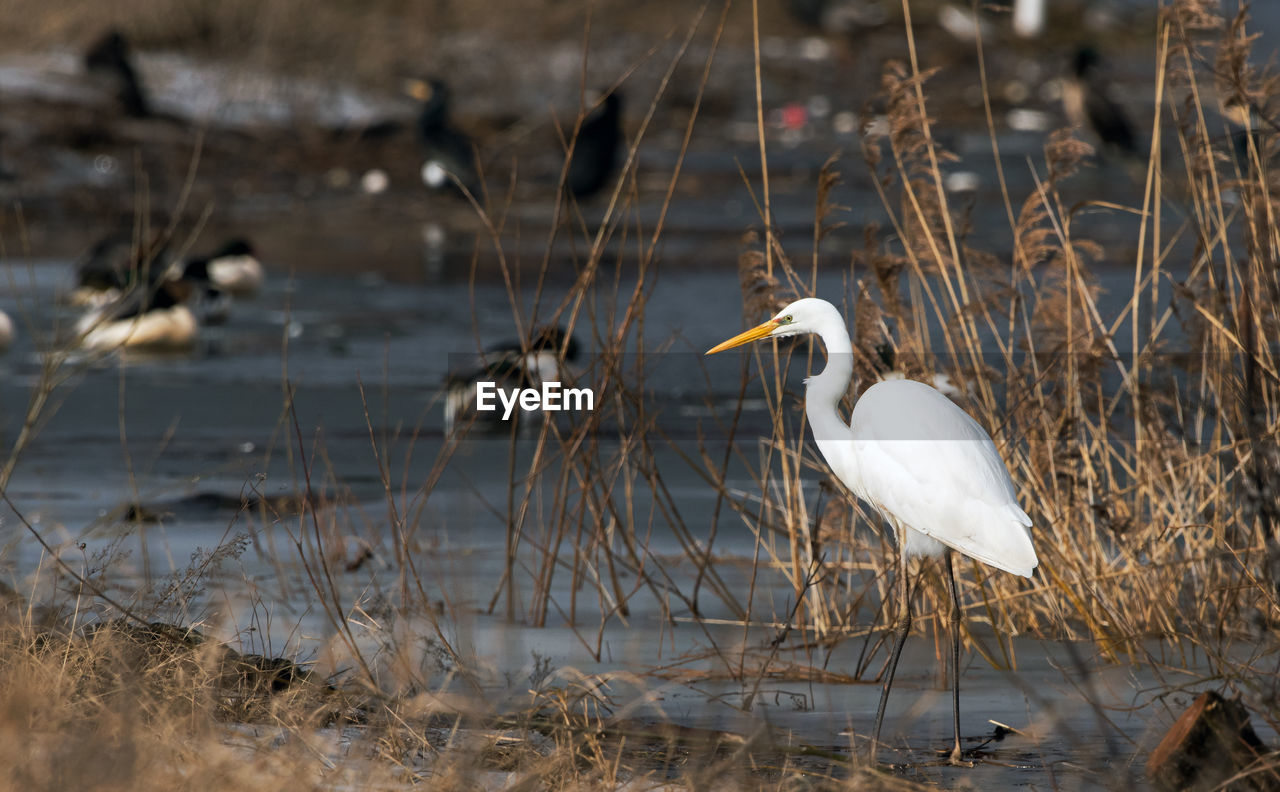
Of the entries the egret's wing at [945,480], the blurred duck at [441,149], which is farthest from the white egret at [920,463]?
the blurred duck at [441,149]

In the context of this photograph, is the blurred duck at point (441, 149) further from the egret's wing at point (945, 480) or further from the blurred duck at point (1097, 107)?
the egret's wing at point (945, 480)

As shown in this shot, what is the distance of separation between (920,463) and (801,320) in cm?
39

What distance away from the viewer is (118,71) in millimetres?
17484

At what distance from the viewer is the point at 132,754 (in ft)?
8.15

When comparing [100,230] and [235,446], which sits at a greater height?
[100,230]

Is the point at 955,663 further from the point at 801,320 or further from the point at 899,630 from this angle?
the point at 801,320

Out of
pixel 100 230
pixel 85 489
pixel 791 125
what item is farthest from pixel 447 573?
pixel 791 125

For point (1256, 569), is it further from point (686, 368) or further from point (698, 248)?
point (698, 248)

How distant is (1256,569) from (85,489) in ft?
12.6

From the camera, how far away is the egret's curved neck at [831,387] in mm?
3656

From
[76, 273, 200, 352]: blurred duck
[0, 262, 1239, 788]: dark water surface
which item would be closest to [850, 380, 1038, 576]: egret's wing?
[0, 262, 1239, 788]: dark water surface

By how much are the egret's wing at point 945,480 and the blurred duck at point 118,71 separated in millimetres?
14903

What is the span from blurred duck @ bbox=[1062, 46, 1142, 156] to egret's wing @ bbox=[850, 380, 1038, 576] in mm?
13334

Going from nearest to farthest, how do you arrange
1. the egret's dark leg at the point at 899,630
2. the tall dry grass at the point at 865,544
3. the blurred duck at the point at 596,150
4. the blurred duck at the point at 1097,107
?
the tall dry grass at the point at 865,544, the egret's dark leg at the point at 899,630, the blurred duck at the point at 596,150, the blurred duck at the point at 1097,107
